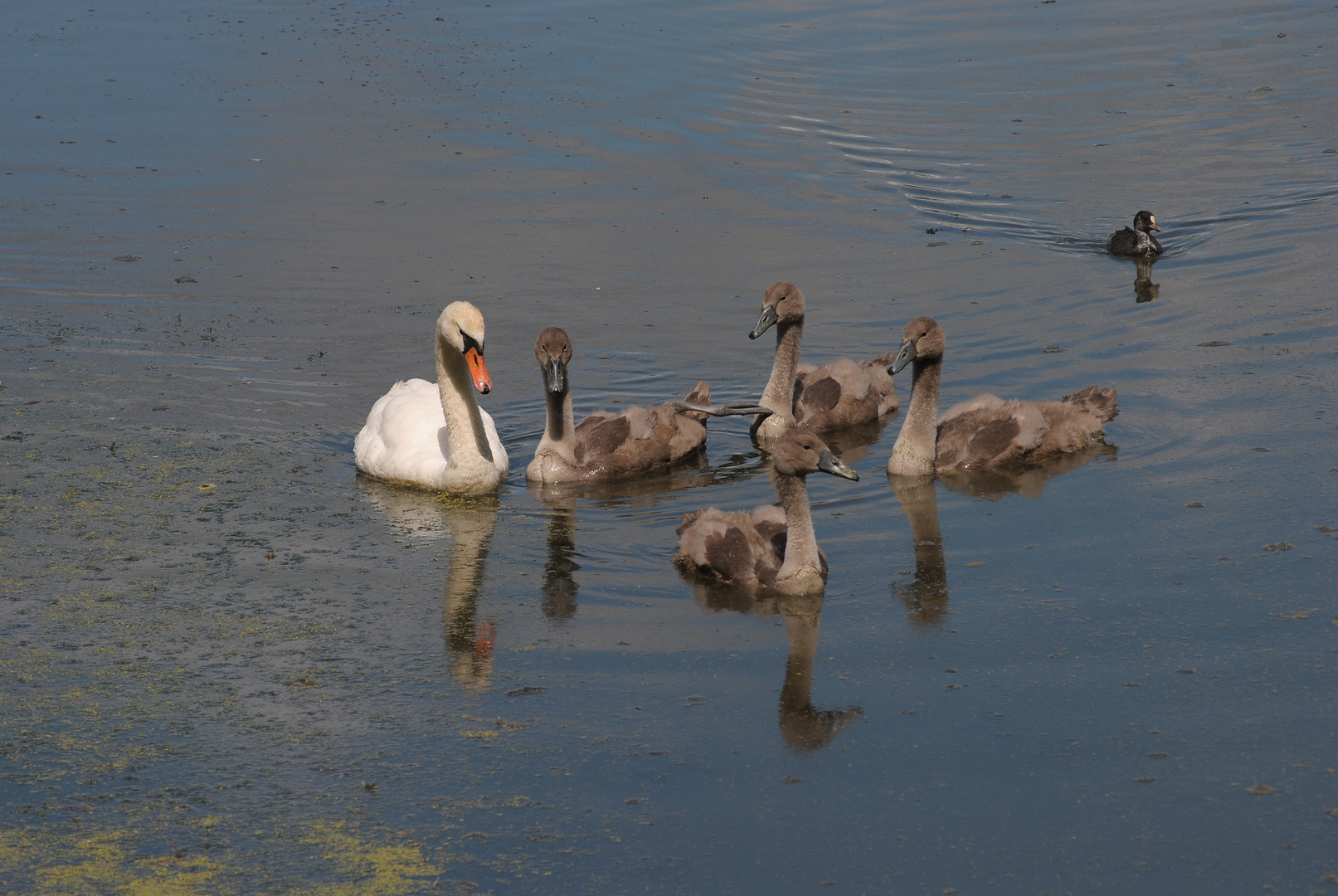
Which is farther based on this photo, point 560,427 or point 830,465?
point 560,427

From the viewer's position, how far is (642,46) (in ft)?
72.3

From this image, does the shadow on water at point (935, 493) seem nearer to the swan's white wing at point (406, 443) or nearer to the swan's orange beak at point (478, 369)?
the swan's orange beak at point (478, 369)

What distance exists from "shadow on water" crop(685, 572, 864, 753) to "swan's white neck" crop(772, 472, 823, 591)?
7 centimetres

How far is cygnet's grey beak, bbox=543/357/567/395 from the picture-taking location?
31.2 feet

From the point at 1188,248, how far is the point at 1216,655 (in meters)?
8.59

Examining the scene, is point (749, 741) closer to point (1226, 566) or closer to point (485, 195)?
point (1226, 566)

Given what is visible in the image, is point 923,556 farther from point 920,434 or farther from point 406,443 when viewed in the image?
point 406,443

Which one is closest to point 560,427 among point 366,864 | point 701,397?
point 701,397

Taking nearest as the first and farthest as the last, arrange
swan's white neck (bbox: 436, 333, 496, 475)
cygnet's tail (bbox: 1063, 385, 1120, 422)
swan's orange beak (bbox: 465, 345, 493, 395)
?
1. swan's orange beak (bbox: 465, 345, 493, 395)
2. swan's white neck (bbox: 436, 333, 496, 475)
3. cygnet's tail (bbox: 1063, 385, 1120, 422)

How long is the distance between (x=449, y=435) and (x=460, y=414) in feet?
0.50

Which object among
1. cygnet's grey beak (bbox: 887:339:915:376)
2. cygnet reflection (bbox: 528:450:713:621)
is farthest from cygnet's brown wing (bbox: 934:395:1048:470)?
cygnet reflection (bbox: 528:450:713:621)

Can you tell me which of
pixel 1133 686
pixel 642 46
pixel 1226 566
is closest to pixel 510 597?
pixel 1133 686

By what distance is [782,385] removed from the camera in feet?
35.0

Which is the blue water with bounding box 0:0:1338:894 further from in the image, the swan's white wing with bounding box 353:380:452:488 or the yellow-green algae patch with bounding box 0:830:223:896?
the swan's white wing with bounding box 353:380:452:488
